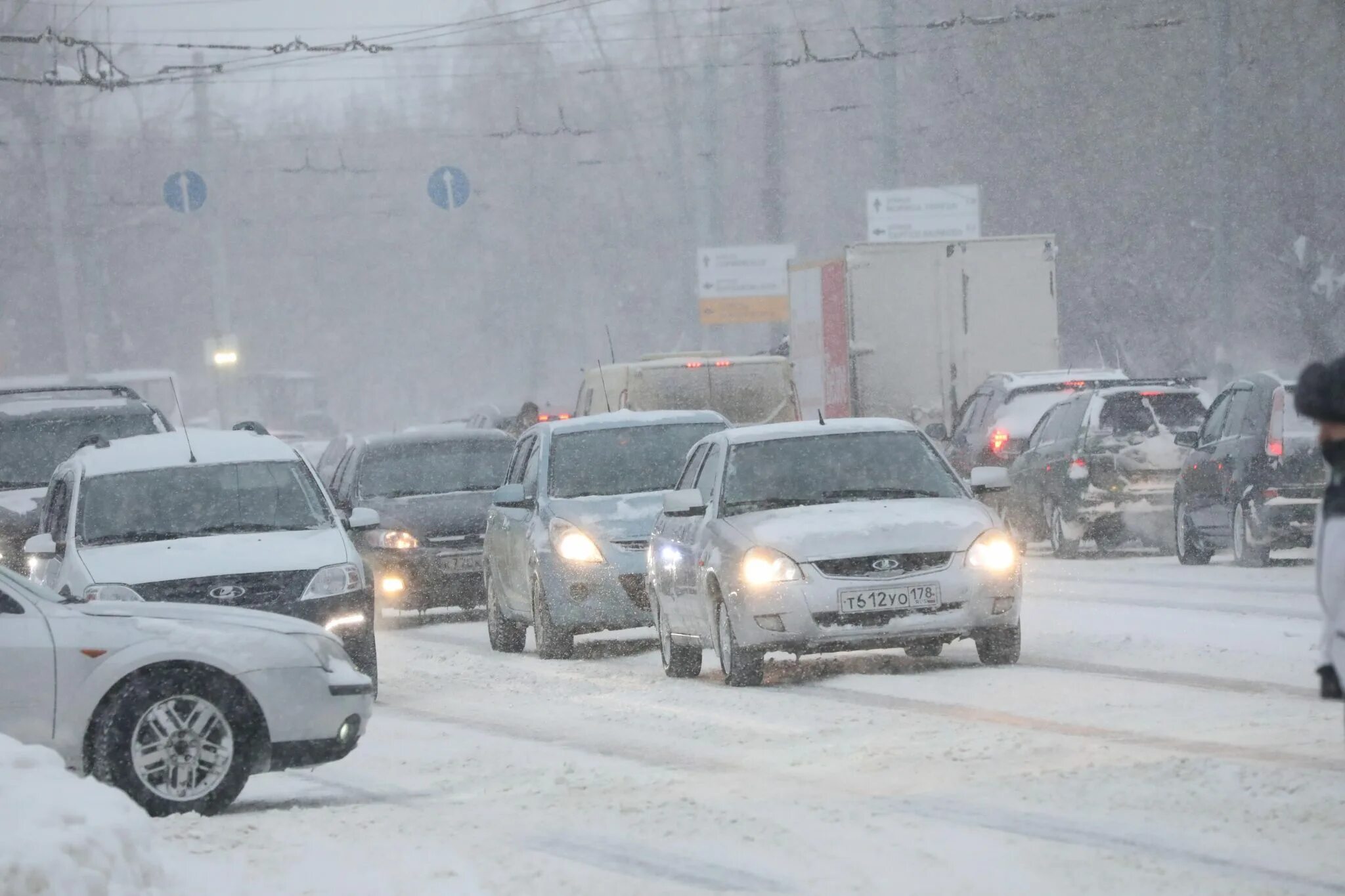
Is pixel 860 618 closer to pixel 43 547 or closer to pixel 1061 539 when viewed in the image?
pixel 43 547

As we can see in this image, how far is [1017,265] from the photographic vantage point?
29.1 metres

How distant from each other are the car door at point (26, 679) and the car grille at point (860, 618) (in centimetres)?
482

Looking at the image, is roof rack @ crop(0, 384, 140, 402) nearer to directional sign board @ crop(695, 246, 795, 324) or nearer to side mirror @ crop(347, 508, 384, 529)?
side mirror @ crop(347, 508, 384, 529)

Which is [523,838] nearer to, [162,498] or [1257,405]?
[162,498]

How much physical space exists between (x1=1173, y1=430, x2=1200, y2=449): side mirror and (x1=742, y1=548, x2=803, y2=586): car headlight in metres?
9.03

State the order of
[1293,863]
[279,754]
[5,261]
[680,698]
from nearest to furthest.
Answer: [1293,863]
[279,754]
[680,698]
[5,261]

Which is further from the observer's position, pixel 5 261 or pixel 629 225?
pixel 629 225

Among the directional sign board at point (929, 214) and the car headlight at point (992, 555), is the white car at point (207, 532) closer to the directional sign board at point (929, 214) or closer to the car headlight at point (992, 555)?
the car headlight at point (992, 555)

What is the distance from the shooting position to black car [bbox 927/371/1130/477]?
85.0 ft

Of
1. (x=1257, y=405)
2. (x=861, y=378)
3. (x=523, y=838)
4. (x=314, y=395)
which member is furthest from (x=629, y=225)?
(x=523, y=838)

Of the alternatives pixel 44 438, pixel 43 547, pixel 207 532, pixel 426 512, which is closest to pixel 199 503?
pixel 207 532

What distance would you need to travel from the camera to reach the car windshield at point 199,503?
13508mm

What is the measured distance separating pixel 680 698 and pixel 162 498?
3.23m

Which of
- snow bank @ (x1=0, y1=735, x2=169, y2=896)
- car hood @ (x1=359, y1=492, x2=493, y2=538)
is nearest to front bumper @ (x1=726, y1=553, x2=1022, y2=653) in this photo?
snow bank @ (x1=0, y1=735, x2=169, y2=896)
